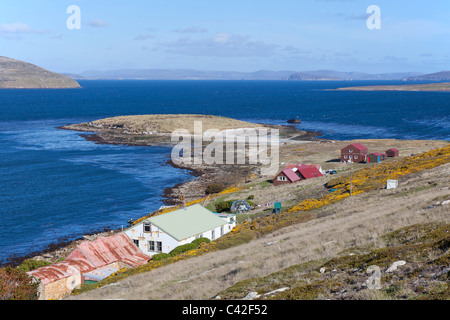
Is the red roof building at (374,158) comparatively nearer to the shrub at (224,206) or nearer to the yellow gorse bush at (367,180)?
the yellow gorse bush at (367,180)

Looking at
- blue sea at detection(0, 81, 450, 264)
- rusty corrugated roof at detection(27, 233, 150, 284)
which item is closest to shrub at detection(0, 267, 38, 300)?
rusty corrugated roof at detection(27, 233, 150, 284)

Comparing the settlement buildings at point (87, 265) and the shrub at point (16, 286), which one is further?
the settlement buildings at point (87, 265)

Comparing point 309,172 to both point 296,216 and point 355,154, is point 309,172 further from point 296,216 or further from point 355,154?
point 296,216

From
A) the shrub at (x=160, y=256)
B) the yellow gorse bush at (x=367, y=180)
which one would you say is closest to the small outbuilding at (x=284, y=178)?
the yellow gorse bush at (x=367, y=180)

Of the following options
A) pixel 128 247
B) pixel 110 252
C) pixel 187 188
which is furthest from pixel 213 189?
pixel 110 252

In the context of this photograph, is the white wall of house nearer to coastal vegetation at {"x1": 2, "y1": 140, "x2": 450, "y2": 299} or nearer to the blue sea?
coastal vegetation at {"x1": 2, "y1": 140, "x2": 450, "y2": 299}

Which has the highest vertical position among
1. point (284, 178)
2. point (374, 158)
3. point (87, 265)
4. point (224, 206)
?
point (374, 158)

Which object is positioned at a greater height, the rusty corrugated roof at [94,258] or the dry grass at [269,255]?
the dry grass at [269,255]
